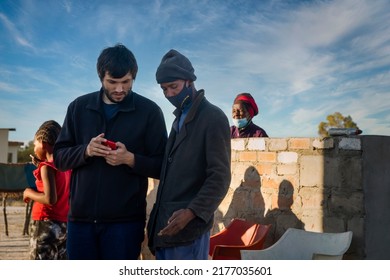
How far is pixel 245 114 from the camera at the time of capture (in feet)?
11.6

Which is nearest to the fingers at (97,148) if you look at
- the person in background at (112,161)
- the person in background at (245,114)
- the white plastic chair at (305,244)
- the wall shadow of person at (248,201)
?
the person in background at (112,161)

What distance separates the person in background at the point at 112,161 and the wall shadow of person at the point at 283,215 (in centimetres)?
128

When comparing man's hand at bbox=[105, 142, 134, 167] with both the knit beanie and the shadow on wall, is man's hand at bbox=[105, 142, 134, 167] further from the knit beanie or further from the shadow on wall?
the shadow on wall

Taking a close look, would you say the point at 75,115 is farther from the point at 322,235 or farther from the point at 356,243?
the point at 356,243

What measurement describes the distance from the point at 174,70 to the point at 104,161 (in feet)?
1.47

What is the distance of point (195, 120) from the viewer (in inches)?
65.9

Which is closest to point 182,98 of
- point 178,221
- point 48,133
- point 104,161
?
point 104,161

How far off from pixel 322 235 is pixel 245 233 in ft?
2.38

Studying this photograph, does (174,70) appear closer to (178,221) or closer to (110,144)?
(110,144)

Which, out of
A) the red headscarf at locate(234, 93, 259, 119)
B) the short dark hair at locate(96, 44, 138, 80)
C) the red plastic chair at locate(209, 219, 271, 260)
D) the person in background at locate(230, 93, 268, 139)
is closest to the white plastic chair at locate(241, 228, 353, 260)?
the red plastic chair at locate(209, 219, 271, 260)

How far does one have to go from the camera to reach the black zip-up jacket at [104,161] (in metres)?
1.67

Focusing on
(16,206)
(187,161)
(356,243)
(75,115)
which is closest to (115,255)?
(187,161)

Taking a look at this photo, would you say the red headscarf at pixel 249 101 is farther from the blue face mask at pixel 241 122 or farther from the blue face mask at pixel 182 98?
the blue face mask at pixel 182 98

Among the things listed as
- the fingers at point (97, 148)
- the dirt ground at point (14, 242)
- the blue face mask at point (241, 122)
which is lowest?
the dirt ground at point (14, 242)
